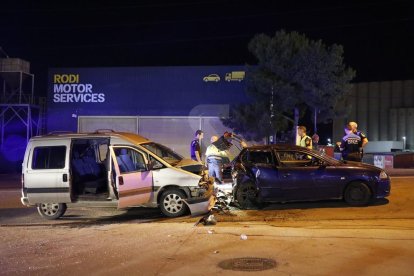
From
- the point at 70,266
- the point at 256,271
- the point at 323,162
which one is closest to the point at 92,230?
the point at 70,266

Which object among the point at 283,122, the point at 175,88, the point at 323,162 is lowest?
the point at 323,162

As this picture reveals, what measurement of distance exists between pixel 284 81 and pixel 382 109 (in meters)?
23.8

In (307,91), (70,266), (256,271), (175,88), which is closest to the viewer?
(256,271)

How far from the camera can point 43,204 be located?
475 inches

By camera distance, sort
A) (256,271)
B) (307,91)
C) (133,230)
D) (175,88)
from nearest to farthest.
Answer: (256,271), (133,230), (307,91), (175,88)

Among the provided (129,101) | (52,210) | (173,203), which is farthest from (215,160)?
(129,101)

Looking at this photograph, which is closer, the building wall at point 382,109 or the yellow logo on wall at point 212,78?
the yellow logo on wall at point 212,78

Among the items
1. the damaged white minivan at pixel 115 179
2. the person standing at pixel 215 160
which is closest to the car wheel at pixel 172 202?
the damaged white minivan at pixel 115 179

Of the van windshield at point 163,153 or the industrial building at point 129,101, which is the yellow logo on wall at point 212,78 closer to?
the industrial building at point 129,101

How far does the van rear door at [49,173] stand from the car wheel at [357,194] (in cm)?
611

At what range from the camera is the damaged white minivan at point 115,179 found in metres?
11.2

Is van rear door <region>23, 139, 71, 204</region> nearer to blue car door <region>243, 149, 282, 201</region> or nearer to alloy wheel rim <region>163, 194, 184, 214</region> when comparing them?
alloy wheel rim <region>163, 194, 184, 214</region>

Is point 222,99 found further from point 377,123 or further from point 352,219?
point 377,123

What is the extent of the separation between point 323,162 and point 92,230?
524 centimetres
